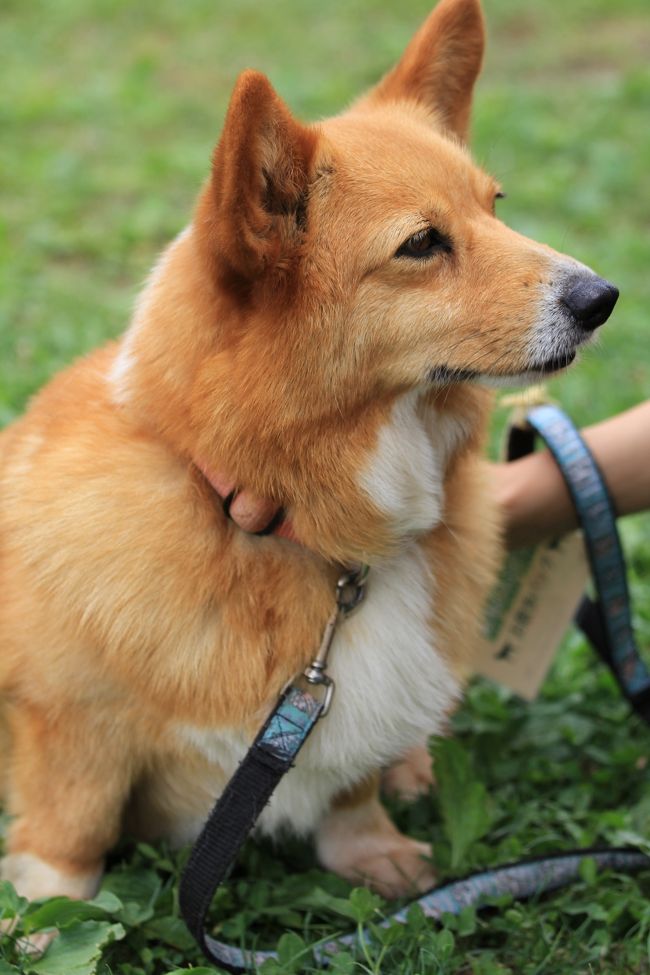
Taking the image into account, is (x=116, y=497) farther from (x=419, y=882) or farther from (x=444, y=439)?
(x=419, y=882)

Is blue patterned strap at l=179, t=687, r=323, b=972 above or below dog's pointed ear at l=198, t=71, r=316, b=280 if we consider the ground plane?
below

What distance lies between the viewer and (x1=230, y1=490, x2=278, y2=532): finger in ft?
7.54

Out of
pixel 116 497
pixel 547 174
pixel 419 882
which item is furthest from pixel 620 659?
pixel 547 174

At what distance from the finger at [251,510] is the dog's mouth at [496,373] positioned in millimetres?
426

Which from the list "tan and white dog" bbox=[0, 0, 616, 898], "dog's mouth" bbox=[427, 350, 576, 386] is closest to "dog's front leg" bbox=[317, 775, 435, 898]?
"tan and white dog" bbox=[0, 0, 616, 898]

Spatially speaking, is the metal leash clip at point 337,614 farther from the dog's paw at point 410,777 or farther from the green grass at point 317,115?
the dog's paw at point 410,777

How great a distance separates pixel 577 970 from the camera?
2496 millimetres

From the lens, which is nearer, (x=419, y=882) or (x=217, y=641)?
(x=217, y=641)

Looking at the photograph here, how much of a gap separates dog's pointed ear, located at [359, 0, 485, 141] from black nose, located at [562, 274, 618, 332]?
669 millimetres

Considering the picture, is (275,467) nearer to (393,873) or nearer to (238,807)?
(238,807)

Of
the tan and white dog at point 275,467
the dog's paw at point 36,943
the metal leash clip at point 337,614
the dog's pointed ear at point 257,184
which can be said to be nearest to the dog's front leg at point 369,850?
the tan and white dog at point 275,467

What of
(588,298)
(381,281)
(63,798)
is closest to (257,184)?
(381,281)

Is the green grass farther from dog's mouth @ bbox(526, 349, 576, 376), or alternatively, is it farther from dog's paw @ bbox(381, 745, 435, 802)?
dog's mouth @ bbox(526, 349, 576, 376)

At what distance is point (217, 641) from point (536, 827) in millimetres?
1163
